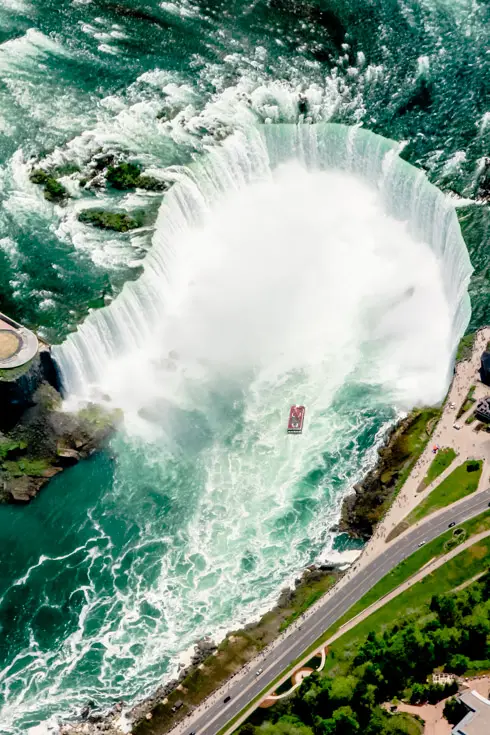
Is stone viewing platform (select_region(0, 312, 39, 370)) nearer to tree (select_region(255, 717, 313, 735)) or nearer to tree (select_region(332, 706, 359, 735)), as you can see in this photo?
tree (select_region(255, 717, 313, 735))

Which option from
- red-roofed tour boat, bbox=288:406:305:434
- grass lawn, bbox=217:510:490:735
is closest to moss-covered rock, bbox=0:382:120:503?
red-roofed tour boat, bbox=288:406:305:434

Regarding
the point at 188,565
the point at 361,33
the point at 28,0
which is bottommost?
the point at 188,565

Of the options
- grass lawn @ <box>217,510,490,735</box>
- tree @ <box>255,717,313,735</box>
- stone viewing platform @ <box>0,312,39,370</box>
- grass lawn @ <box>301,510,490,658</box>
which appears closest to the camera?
tree @ <box>255,717,313,735</box>

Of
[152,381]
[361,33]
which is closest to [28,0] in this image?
[361,33]

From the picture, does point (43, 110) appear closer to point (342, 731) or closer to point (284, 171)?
point (284, 171)

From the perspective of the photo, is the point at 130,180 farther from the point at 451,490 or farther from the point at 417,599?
the point at 417,599
